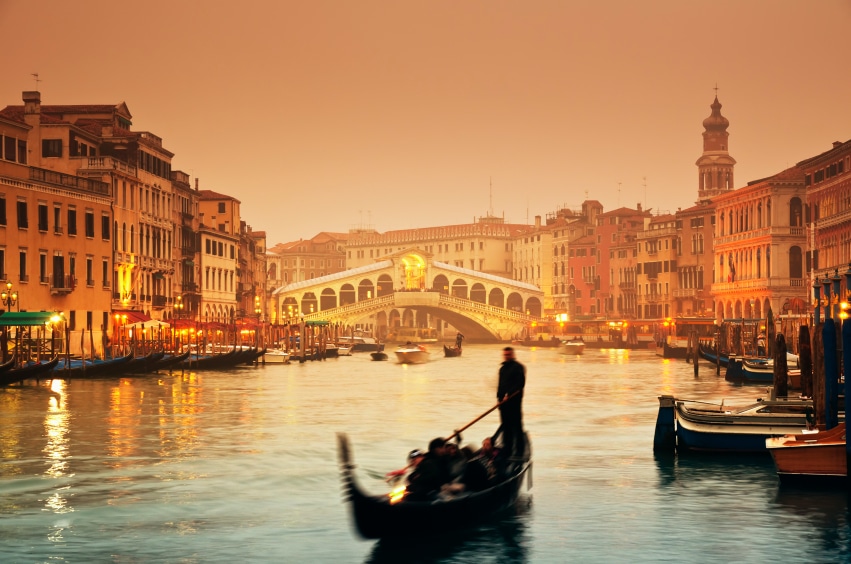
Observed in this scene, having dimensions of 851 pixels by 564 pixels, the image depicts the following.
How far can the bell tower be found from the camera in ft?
258

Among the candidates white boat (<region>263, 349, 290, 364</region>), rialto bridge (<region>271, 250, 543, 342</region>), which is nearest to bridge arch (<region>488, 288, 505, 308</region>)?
rialto bridge (<region>271, 250, 543, 342</region>)

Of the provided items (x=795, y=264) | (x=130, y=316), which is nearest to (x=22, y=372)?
(x=130, y=316)

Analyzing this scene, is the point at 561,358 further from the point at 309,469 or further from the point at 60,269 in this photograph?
the point at 309,469

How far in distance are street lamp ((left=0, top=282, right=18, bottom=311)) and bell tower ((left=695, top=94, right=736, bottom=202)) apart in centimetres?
5086

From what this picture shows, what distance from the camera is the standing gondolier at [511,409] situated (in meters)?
13.1

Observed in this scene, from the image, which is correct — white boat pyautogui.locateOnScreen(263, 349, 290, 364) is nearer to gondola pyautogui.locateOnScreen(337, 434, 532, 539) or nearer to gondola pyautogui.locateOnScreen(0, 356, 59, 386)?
gondola pyautogui.locateOnScreen(0, 356, 59, 386)

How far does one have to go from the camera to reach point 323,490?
1455cm

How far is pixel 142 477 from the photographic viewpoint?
15.3 meters

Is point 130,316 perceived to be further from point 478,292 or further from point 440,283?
point 478,292

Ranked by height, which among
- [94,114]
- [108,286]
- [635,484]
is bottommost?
[635,484]

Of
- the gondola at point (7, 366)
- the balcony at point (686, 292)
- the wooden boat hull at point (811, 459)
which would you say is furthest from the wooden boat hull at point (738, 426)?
the balcony at point (686, 292)

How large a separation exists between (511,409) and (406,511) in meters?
2.69

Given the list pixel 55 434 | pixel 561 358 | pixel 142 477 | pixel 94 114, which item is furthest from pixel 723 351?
pixel 142 477

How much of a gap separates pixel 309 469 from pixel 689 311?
2169 inches
